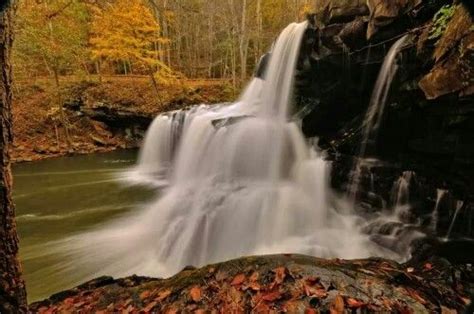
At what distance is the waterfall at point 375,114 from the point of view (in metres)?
6.30

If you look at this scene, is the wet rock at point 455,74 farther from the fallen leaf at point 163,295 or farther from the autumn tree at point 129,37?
the autumn tree at point 129,37

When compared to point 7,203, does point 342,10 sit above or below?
above

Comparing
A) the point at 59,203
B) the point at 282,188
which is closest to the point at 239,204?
the point at 282,188

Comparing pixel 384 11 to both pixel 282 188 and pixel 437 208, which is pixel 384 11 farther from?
pixel 282 188

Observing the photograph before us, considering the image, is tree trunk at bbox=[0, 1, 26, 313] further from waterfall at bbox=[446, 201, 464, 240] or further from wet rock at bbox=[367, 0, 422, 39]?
wet rock at bbox=[367, 0, 422, 39]

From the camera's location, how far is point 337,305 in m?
2.27

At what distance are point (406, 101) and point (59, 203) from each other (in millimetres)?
9371

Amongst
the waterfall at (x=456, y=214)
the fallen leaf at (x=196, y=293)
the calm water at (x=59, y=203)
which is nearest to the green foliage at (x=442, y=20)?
the waterfall at (x=456, y=214)

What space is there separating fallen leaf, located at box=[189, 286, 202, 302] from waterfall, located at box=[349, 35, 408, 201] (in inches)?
212

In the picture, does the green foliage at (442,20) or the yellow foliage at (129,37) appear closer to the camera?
the green foliage at (442,20)

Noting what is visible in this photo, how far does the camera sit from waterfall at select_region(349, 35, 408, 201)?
248 inches

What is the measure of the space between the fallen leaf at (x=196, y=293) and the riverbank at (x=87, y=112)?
45.9ft

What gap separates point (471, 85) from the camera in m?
4.17

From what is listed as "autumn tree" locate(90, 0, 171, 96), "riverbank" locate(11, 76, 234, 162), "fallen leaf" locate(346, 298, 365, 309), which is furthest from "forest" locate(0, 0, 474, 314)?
"autumn tree" locate(90, 0, 171, 96)
